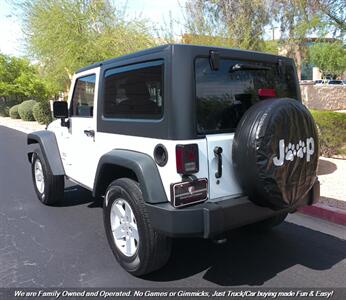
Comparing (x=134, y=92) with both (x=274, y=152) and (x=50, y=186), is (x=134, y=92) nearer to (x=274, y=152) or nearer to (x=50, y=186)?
(x=274, y=152)

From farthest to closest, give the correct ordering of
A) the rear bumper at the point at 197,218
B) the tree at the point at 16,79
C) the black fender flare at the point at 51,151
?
the tree at the point at 16,79, the black fender flare at the point at 51,151, the rear bumper at the point at 197,218

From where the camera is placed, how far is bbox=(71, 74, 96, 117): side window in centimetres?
460

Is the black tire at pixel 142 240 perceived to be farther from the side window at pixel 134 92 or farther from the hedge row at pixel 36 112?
the hedge row at pixel 36 112

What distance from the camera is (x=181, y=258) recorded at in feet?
13.4

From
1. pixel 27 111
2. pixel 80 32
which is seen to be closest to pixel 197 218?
pixel 80 32

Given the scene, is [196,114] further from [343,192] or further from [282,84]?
[343,192]

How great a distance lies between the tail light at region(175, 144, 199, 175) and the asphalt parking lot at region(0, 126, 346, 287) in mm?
1092

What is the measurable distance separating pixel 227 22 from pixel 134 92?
9.38 metres

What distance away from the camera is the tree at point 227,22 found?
440 inches

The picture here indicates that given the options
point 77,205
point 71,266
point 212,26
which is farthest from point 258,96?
point 212,26

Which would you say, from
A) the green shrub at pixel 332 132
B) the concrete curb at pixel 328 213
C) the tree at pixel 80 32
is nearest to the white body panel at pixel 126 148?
the concrete curb at pixel 328 213

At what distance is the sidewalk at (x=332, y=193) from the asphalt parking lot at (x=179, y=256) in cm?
14

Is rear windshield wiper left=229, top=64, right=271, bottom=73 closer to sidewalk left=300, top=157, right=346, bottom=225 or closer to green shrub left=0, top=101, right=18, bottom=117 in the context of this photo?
sidewalk left=300, top=157, right=346, bottom=225

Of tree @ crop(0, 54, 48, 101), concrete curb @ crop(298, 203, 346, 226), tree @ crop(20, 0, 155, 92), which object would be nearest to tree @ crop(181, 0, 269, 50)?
tree @ crop(20, 0, 155, 92)
